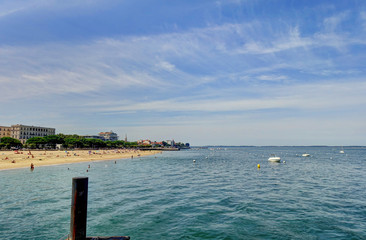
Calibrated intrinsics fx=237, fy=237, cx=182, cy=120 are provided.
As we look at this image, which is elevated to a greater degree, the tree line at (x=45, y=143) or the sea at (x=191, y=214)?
the tree line at (x=45, y=143)

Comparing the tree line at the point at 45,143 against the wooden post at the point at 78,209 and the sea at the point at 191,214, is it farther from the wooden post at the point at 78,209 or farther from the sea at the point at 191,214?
the wooden post at the point at 78,209

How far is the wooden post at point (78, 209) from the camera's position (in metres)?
8.64

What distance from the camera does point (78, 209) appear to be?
8773 mm

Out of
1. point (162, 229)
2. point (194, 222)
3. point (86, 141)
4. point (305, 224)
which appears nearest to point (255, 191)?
point (305, 224)

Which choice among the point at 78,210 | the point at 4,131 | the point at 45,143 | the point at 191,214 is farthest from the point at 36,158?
the point at 4,131

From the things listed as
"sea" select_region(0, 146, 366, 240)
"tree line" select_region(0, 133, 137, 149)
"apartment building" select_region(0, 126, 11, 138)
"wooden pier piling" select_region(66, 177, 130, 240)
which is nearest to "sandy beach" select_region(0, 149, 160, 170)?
"tree line" select_region(0, 133, 137, 149)

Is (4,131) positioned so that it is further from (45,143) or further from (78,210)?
(78,210)

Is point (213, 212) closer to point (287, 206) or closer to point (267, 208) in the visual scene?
point (267, 208)

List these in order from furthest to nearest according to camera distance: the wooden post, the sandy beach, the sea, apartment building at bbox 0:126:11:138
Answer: apartment building at bbox 0:126:11:138, the sandy beach, the sea, the wooden post

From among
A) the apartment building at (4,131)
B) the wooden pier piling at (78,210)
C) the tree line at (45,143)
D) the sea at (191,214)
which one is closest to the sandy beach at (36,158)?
the tree line at (45,143)

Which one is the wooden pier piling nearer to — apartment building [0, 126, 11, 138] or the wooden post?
the wooden post

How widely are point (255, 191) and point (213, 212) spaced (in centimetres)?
1187

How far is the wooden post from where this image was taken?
864 cm

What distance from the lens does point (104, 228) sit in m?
16.0
